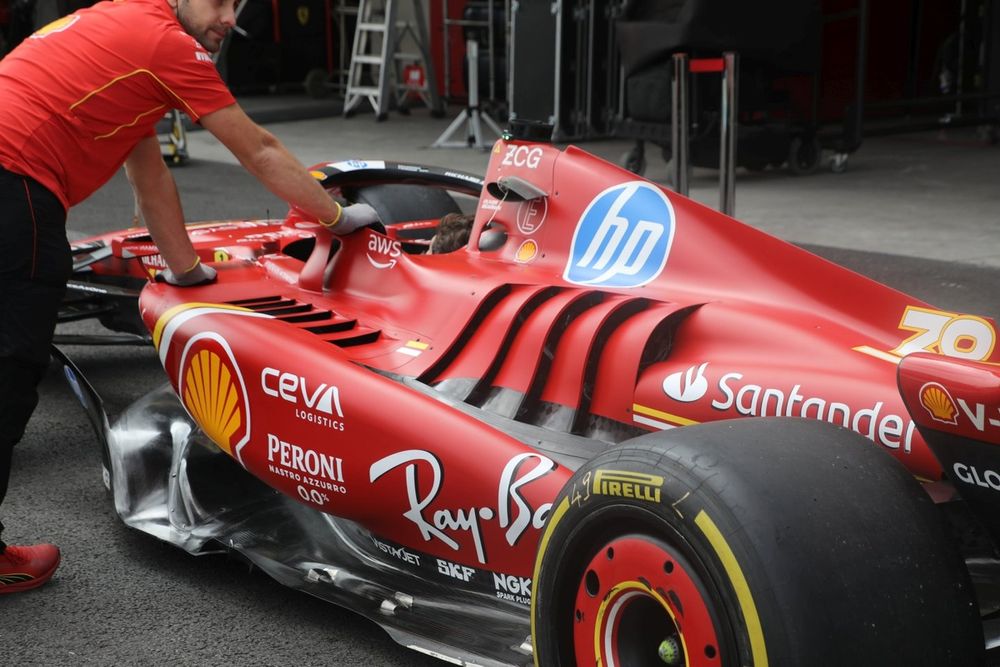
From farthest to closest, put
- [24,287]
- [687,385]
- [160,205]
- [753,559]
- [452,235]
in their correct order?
[452,235]
[160,205]
[24,287]
[687,385]
[753,559]

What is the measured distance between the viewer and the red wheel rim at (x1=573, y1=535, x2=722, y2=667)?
81.1 inches

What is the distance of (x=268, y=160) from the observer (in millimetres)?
3598

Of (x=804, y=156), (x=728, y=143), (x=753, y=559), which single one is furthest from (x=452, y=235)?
(x=804, y=156)

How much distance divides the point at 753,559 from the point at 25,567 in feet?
7.55

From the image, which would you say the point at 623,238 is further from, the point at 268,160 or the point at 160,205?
the point at 160,205

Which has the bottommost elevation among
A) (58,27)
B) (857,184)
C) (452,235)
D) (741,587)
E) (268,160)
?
(857,184)

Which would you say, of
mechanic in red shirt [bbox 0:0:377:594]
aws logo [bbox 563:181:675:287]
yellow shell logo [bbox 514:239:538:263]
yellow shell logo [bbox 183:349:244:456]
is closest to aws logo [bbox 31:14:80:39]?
mechanic in red shirt [bbox 0:0:377:594]

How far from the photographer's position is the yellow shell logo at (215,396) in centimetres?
338

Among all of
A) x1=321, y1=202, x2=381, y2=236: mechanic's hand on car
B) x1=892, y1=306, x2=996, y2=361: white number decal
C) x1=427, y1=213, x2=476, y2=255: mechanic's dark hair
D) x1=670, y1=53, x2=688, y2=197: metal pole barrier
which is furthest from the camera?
x1=670, y1=53, x2=688, y2=197: metal pole barrier

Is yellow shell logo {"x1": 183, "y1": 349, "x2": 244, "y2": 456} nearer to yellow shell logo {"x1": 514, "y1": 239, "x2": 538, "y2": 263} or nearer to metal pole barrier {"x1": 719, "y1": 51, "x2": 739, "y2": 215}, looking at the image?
yellow shell logo {"x1": 514, "y1": 239, "x2": 538, "y2": 263}

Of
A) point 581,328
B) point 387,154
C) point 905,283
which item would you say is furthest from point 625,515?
point 387,154

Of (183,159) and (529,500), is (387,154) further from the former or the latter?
(529,500)

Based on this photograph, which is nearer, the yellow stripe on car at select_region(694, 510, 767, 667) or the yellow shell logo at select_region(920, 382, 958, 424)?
the yellow stripe on car at select_region(694, 510, 767, 667)

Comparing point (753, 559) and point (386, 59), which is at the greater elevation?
point (753, 559)
